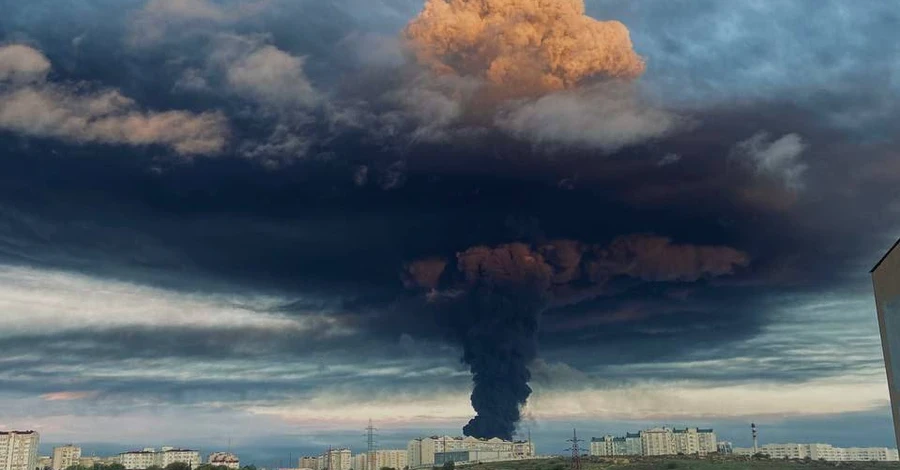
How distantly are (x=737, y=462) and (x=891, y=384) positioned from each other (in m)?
146

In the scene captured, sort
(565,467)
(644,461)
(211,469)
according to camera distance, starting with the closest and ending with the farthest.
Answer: (565,467) < (644,461) < (211,469)

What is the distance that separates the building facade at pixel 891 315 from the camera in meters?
37.7

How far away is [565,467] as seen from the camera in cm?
17062

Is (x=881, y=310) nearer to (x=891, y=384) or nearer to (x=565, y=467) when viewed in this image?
(x=891, y=384)

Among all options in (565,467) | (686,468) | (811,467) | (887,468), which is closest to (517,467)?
(565,467)

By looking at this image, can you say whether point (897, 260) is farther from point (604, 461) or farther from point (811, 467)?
point (604, 461)

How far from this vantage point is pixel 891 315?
3828cm

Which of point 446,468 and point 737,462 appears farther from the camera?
point 446,468

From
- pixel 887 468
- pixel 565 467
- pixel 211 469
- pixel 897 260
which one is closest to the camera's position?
pixel 897 260

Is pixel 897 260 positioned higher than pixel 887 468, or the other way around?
pixel 897 260

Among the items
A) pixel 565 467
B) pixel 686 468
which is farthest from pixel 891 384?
pixel 565 467

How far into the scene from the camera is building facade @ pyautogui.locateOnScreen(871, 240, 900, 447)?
3769 centimetres

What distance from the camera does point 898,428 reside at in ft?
125

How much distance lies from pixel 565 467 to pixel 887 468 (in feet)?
197
